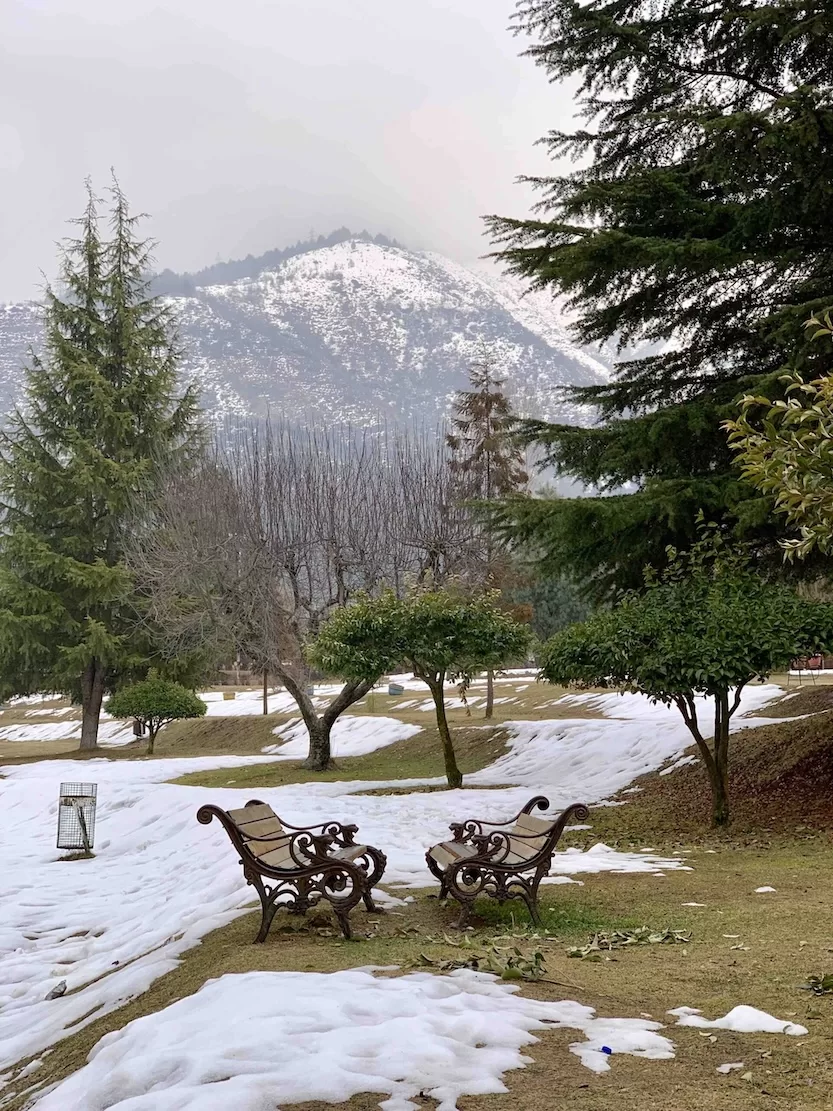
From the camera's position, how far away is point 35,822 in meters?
14.3

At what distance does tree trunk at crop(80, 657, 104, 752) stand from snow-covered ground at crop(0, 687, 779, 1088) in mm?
7866

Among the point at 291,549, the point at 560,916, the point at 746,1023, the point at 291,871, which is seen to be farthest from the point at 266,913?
the point at 291,549

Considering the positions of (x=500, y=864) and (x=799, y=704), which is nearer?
(x=500, y=864)

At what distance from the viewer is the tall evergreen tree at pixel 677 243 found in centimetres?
1077

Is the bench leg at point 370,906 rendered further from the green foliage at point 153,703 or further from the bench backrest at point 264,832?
the green foliage at point 153,703

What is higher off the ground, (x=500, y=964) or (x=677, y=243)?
(x=677, y=243)

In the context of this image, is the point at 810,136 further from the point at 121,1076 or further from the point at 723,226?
the point at 121,1076

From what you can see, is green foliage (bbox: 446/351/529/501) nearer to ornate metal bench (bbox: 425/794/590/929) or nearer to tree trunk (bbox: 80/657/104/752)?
tree trunk (bbox: 80/657/104/752)

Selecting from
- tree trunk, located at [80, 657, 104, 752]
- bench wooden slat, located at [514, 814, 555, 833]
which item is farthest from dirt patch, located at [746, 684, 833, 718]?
tree trunk, located at [80, 657, 104, 752]

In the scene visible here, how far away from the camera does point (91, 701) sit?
90.4 ft

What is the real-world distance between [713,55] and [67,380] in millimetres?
21069

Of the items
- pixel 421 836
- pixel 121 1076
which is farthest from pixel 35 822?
pixel 121 1076

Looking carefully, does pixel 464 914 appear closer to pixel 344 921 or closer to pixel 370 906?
pixel 370 906

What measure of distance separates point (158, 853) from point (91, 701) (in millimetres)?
18227
